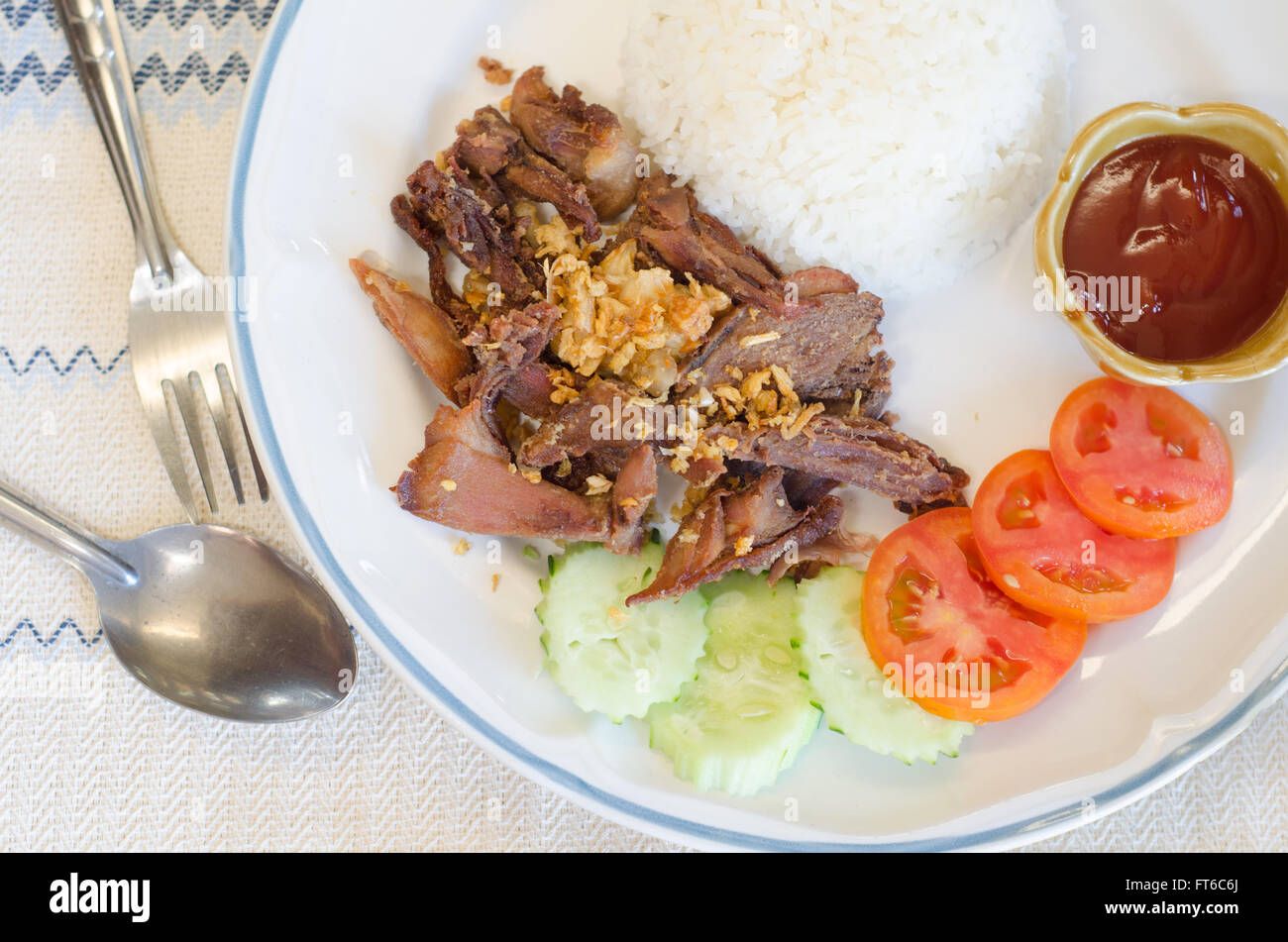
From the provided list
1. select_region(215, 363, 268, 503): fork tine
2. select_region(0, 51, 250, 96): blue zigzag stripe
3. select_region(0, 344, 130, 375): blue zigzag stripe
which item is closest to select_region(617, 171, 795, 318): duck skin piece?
select_region(215, 363, 268, 503): fork tine

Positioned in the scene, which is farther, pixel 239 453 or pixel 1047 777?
pixel 239 453

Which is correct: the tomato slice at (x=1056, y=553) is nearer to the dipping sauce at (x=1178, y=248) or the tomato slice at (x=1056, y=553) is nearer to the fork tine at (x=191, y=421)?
the dipping sauce at (x=1178, y=248)

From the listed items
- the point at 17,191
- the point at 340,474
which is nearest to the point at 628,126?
the point at 340,474

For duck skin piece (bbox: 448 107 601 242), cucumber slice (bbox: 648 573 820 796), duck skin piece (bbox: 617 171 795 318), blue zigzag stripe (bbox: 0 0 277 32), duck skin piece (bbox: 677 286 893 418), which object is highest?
blue zigzag stripe (bbox: 0 0 277 32)

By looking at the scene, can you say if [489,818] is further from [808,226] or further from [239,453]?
[808,226]

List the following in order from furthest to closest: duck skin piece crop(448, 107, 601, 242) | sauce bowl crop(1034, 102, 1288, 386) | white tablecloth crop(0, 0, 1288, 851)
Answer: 1. white tablecloth crop(0, 0, 1288, 851)
2. duck skin piece crop(448, 107, 601, 242)
3. sauce bowl crop(1034, 102, 1288, 386)

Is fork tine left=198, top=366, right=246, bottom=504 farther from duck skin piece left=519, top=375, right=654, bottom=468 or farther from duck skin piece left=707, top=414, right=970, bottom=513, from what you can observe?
duck skin piece left=707, top=414, right=970, bottom=513
